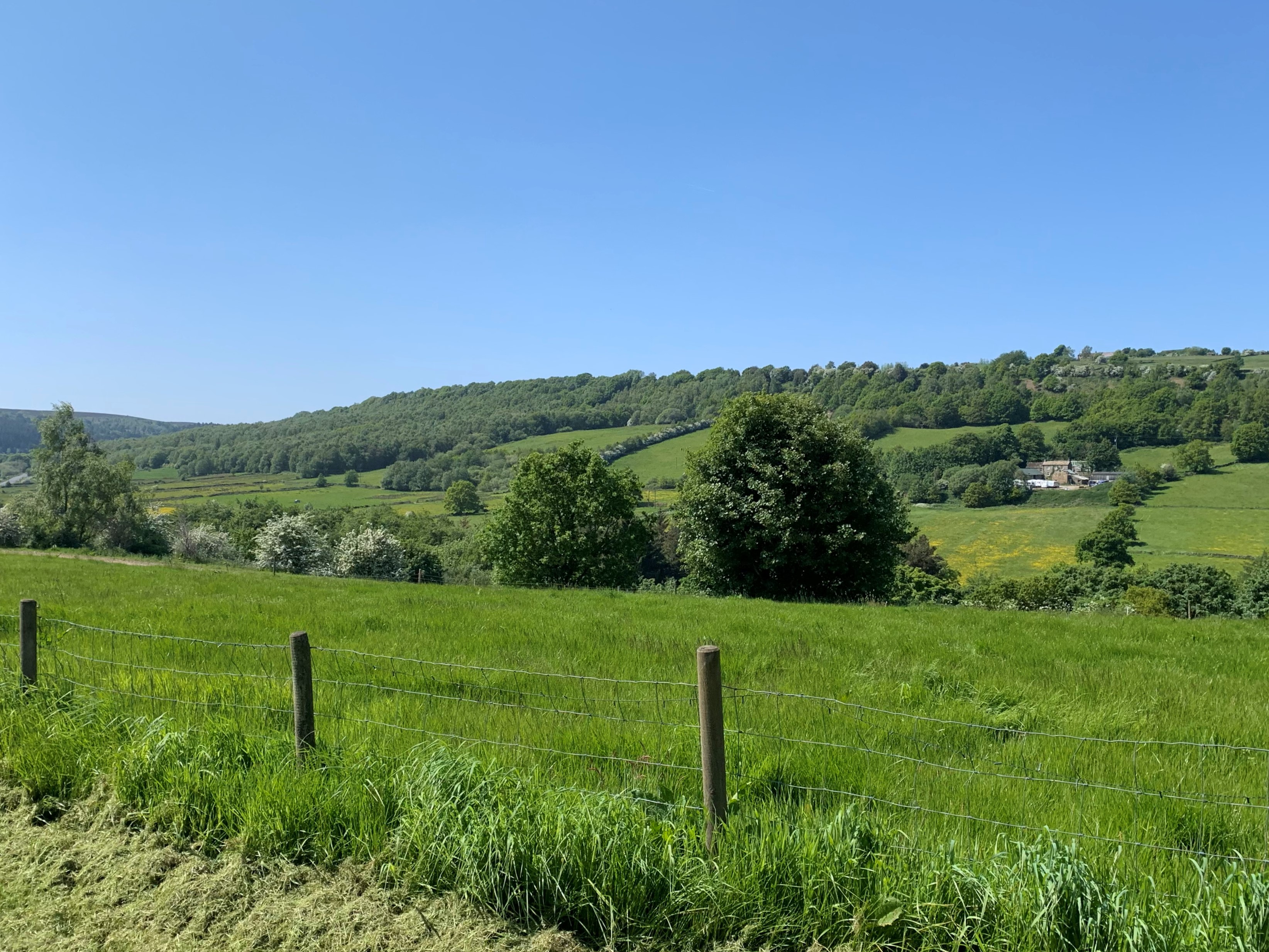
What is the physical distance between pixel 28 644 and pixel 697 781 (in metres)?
6.79

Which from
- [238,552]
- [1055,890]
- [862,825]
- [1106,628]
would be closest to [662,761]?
[862,825]

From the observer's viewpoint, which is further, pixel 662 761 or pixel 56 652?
pixel 56 652

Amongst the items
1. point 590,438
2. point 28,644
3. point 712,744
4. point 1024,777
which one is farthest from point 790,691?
point 590,438

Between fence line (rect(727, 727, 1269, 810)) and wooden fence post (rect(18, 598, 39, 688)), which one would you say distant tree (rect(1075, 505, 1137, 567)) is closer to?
fence line (rect(727, 727, 1269, 810))

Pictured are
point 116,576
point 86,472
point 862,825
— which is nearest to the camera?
point 862,825

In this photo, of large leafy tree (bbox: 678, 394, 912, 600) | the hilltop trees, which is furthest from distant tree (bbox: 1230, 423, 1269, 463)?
the hilltop trees

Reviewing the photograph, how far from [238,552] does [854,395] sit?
156602 millimetres

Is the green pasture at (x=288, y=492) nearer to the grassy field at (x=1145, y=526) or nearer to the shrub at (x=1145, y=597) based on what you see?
the grassy field at (x=1145, y=526)

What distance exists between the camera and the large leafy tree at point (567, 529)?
1576 inches

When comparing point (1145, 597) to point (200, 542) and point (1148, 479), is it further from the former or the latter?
point (200, 542)

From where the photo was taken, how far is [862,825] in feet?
15.0

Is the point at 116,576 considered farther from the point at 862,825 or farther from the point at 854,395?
the point at 854,395

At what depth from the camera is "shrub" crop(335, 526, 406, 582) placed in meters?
64.5

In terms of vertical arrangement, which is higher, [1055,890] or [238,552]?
[1055,890]
